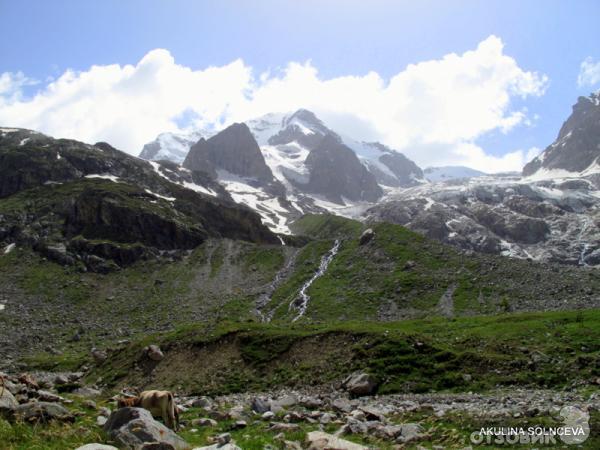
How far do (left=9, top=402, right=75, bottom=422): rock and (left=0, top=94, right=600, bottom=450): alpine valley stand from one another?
6 cm

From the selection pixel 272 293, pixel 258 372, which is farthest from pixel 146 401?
pixel 272 293

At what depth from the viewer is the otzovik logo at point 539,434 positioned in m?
16.1

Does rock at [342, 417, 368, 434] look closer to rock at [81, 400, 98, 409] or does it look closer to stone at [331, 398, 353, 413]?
stone at [331, 398, 353, 413]

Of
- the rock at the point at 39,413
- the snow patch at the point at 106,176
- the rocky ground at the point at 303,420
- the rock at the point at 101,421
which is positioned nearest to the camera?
the rocky ground at the point at 303,420

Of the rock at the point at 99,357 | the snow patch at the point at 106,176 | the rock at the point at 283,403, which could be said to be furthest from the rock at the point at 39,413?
the snow patch at the point at 106,176

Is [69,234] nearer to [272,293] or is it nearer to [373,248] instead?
[272,293]

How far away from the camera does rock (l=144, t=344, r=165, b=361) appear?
44250 millimetres

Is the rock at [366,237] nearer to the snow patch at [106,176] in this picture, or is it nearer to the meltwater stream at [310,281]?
the meltwater stream at [310,281]

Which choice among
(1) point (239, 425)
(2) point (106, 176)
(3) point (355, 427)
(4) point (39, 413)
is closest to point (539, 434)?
(3) point (355, 427)

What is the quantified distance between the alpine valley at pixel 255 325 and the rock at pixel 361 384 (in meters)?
0.13

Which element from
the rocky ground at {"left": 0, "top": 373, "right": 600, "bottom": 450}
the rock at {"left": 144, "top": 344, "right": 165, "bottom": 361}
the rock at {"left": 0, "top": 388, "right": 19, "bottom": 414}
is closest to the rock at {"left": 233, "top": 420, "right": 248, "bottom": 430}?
the rocky ground at {"left": 0, "top": 373, "right": 600, "bottom": 450}

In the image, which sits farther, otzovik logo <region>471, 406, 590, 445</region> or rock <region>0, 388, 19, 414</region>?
rock <region>0, 388, 19, 414</region>

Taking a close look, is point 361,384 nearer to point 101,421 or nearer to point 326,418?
point 326,418

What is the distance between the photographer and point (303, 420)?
69.4 feet
